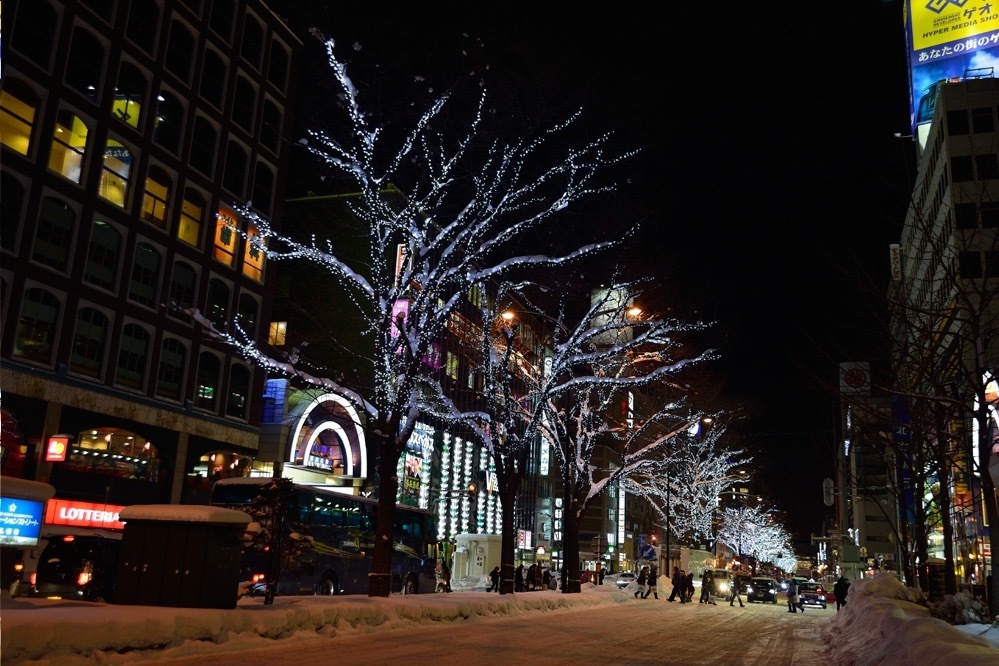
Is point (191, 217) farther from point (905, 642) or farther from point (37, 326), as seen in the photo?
point (905, 642)

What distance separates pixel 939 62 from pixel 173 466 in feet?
196

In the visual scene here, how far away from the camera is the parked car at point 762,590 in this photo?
48.7m

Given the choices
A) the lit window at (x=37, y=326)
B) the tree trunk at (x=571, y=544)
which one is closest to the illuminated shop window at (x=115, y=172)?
the lit window at (x=37, y=326)

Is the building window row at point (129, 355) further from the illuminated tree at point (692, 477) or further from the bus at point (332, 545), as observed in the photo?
the illuminated tree at point (692, 477)

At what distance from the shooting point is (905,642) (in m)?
10.4

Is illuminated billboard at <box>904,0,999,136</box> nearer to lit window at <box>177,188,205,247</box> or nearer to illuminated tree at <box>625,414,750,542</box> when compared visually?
illuminated tree at <box>625,414,750,542</box>

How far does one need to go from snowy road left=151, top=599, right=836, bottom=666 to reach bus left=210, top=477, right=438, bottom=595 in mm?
7483

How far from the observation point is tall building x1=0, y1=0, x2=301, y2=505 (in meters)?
30.4

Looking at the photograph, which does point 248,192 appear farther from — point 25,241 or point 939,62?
point 939,62

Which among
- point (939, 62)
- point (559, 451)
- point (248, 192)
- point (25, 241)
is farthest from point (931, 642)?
point (939, 62)

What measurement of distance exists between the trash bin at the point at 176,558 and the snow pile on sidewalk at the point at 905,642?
9.50m

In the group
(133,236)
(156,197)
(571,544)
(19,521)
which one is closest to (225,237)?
(156,197)

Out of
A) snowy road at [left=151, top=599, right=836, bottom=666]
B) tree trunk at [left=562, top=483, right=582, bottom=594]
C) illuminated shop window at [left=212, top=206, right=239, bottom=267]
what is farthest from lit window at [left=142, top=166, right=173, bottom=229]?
snowy road at [left=151, top=599, right=836, bottom=666]

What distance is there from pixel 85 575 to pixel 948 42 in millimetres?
65834
